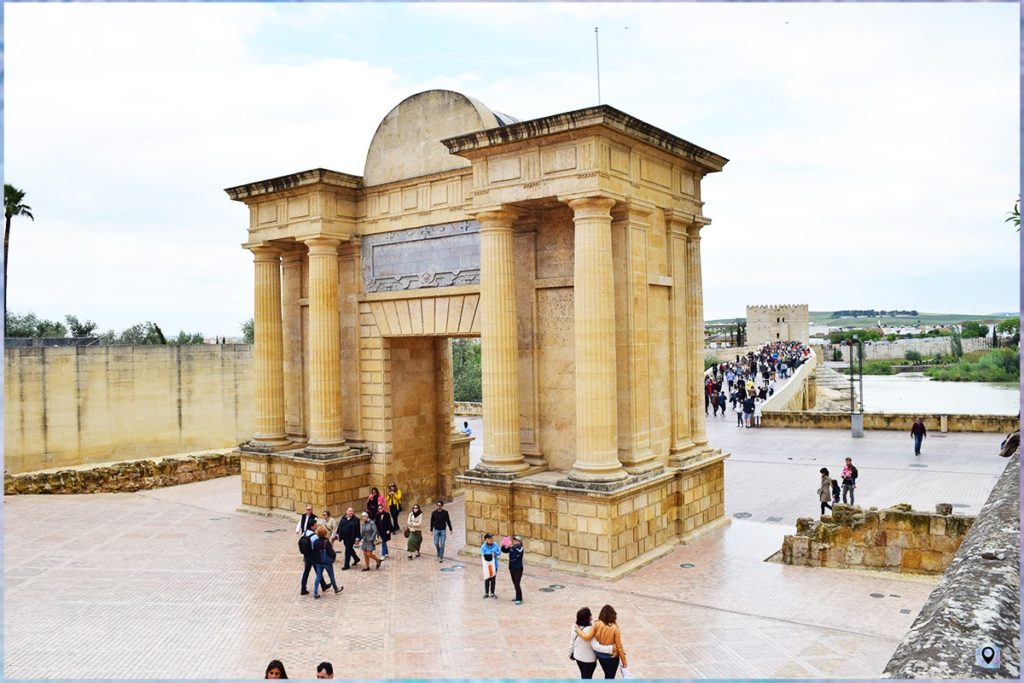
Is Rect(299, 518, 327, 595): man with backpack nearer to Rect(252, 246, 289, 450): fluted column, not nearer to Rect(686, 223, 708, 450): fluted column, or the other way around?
Answer: Rect(252, 246, 289, 450): fluted column

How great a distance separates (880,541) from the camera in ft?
43.8

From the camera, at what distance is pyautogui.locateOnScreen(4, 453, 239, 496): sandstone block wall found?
71.6 feet

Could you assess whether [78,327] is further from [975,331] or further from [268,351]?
[975,331]

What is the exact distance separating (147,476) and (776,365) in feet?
142

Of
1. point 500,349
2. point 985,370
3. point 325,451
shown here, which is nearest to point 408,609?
point 500,349

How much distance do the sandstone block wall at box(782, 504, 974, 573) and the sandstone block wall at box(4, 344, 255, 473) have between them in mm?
25770

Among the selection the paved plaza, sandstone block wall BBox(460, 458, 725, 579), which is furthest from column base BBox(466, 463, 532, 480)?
the paved plaza

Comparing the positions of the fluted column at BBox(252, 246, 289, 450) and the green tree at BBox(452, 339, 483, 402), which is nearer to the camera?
the fluted column at BBox(252, 246, 289, 450)

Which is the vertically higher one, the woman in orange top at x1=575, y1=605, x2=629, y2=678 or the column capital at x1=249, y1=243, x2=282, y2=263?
the column capital at x1=249, y1=243, x2=282, y2=263

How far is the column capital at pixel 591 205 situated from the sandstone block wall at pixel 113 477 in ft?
55.0

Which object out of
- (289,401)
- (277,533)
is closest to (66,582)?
(277,533)

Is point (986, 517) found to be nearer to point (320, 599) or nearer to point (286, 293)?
point (320, 599)

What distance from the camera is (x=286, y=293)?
66.4 ft

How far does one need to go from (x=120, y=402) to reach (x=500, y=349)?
21.2 meters
